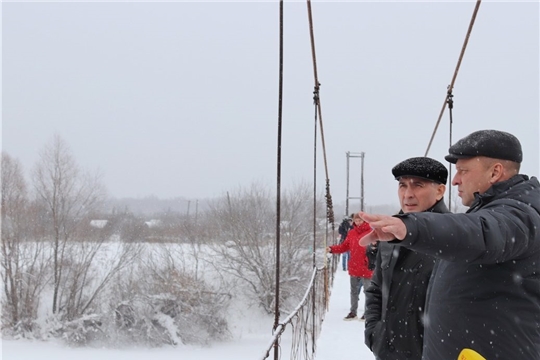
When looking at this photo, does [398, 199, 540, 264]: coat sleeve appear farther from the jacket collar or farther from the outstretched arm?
the jacket collar

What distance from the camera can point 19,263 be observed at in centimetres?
2550

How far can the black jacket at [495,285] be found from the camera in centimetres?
113

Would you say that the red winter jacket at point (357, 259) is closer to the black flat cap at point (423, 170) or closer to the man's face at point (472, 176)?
the black flat cap at point (423, 170)

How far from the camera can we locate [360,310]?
6445 mm

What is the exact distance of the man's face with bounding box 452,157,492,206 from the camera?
4.61 ft

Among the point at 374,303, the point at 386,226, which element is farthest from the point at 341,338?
the point at 386,226

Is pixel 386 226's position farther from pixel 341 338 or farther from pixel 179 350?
pixel 179 350

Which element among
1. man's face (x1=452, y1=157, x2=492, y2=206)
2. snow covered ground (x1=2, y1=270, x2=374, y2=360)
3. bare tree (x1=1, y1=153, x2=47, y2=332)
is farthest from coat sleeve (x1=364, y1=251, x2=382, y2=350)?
bare tree (x1=1, y1=153, x2=47, y2=332)

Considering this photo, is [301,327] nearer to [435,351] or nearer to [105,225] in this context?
[435,351]

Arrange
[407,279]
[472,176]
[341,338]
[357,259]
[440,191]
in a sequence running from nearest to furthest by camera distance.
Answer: [472,176] < [407,279] < [440,191] < [341,338] < [357,259]

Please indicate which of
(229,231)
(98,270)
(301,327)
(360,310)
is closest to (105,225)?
(98,270)

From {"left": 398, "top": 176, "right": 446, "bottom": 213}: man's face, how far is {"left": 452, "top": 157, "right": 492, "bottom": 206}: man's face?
28.1 inches

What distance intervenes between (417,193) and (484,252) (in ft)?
3.60

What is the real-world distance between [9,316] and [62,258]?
3.25 m
